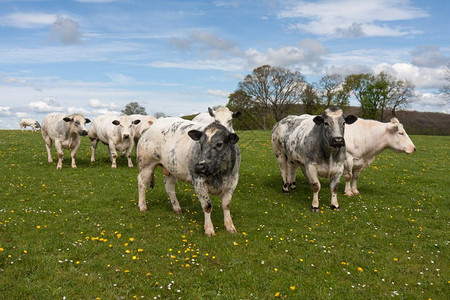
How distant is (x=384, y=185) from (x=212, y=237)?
994 cm

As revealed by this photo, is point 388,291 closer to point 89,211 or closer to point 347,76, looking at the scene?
point 89,211

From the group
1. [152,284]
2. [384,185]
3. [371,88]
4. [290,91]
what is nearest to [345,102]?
[371,88]

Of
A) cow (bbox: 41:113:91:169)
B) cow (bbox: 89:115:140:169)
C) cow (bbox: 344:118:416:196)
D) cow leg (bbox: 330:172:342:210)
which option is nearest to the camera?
cow leg (bbox: 330:172:342:210)

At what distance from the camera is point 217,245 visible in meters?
7.44

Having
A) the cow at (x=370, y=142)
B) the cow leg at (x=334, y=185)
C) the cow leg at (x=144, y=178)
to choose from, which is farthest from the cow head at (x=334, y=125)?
the cow leg at (x=144, y=178)

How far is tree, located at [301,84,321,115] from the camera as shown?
68625mm

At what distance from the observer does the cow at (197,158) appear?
7562 mm

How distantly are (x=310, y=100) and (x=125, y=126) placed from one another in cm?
5782

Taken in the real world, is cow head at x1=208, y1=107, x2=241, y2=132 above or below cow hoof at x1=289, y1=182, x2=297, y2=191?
above

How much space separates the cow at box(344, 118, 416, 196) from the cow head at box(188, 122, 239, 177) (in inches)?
248

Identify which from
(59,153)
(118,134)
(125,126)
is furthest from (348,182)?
(59,153)

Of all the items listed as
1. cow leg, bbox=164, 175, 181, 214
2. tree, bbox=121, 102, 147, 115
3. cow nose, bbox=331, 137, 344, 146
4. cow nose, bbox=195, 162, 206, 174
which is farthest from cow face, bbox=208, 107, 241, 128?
tree, bbox=121, 102, 147, 115

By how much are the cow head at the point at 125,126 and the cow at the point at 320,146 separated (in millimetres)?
8191

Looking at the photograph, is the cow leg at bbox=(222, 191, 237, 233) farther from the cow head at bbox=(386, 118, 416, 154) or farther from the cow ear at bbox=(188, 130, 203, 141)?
the cow head at bbox=(386, 118, 416, 154)
